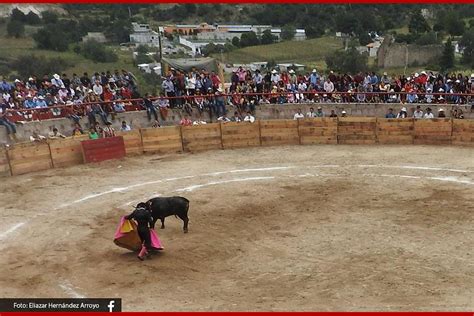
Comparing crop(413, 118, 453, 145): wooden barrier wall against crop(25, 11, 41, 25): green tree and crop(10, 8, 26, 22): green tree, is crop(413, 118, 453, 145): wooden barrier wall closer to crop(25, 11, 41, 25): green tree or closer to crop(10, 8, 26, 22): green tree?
crop(10, 8, 26, 22): green tree

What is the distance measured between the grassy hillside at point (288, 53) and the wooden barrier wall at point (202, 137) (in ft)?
166

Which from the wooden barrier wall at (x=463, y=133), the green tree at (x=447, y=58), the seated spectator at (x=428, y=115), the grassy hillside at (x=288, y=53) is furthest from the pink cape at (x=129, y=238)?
the green tree at (x=447, y=58)

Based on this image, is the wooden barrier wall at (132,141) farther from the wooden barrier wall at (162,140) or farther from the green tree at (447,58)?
the green tree at (447,58)

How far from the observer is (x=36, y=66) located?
202 ft

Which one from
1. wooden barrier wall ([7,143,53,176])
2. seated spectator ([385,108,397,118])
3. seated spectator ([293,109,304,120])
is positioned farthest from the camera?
seated spectator ([293,109,304,120])

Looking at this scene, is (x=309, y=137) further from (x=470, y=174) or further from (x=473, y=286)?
(x=473, y=286)

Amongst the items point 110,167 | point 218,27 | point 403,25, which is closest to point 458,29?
point 403,25

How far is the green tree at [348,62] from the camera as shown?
6650cm

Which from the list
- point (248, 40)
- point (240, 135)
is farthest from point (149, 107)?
point (248, 40)

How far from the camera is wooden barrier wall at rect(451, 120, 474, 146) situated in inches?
854

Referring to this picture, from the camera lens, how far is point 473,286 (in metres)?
10.3

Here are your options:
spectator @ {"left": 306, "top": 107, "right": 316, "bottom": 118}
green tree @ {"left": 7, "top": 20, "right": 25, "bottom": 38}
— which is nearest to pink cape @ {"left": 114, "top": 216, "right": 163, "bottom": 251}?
spectator @ {"left": 306, "top": 107, "right": 316, "bottom": 118}

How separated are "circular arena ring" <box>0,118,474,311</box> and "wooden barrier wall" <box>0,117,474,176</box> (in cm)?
91

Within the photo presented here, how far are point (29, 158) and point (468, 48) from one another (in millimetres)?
66077
